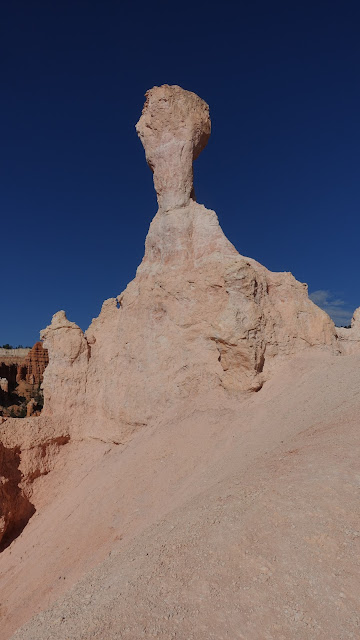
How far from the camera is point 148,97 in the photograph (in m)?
10.8

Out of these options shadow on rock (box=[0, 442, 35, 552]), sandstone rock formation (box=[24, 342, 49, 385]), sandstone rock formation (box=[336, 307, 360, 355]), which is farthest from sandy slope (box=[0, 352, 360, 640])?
sandstone rock formation (box=[24, 342, 49, 385])

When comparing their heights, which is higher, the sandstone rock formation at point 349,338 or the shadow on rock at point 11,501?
the sandstone rock formation at point 349,338

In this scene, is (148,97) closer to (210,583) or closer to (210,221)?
(210,221)

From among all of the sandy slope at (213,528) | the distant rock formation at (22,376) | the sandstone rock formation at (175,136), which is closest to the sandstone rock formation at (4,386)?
the distant rock formation at (22,376)

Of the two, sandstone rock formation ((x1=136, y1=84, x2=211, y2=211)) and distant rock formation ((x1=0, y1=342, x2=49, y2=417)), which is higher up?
sandstone rock formation ((x1=136, y1=84, x2=211, y2=211))

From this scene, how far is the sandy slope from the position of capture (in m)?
3.11

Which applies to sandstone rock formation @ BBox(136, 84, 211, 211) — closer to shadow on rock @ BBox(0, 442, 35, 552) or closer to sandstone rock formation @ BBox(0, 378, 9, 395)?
shadow on rock @ BBox(0, 442, 35, 552)

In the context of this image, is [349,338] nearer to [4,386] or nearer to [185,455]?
[185,455]

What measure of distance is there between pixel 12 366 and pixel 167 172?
Result: 189ft

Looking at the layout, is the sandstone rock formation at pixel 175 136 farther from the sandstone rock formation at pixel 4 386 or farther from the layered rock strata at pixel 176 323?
the sandstone rock formation at pixel 4 386

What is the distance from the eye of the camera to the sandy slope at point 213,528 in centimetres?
311

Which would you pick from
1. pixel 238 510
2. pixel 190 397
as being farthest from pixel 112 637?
pixel 190 397

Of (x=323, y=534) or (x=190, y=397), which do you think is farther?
(x=190, y=397)

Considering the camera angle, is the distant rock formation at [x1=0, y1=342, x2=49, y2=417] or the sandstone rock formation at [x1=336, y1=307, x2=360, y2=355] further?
the distant rock formation at [x1=0, y1=342, x2=49, y2=417]
